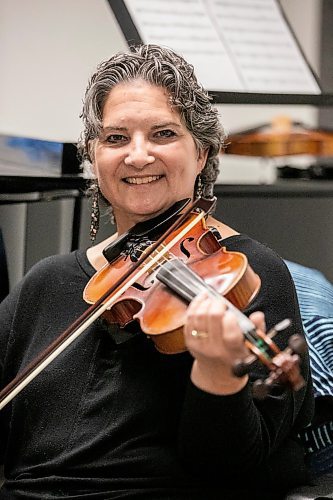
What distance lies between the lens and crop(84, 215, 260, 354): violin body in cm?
119

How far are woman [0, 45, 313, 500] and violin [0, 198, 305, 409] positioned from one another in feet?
0.21

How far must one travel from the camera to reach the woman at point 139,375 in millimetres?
1338

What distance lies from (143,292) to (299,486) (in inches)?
15.3

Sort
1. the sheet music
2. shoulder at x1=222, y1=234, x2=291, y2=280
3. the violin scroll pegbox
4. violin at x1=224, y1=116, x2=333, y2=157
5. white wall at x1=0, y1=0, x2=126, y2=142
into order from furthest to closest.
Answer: white wall at x1=0, y1=0, x2=126, y2=142 → violin at x1=224, y1=116, x2=333, y2=157 → the sheet music → shoulder at x1=222, y1=234, x2=291, y2=280 → the violin scroll pegbox

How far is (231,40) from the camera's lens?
6.79ft

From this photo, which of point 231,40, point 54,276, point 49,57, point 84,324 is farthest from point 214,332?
point 49,57

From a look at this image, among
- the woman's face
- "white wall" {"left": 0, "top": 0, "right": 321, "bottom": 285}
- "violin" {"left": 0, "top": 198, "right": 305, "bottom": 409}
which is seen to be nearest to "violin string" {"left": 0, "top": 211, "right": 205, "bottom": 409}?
"violin" {"left": 0, "top": 198, "right": 305, "bottom": 409}

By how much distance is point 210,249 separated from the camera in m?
1.32

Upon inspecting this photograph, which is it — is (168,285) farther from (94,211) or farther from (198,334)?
(94,211)

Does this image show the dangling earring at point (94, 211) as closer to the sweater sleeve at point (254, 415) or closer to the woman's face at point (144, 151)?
the woman's face at point (144, 151)

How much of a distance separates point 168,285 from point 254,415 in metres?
Result: 0.21

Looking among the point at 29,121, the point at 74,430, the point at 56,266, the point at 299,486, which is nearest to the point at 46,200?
the point at 56,266

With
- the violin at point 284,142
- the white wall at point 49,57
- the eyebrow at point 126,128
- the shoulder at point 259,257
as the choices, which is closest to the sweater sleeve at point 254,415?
the shoulder at point 259,257

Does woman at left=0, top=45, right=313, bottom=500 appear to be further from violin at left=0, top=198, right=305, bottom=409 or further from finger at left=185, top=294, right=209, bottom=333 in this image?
finger at left=185, top=294, right=209, bottom=333
